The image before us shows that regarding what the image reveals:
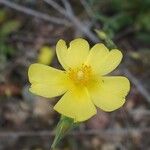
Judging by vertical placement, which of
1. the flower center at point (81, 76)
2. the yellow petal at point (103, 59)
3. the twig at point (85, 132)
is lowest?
the twig at point (85, 132)

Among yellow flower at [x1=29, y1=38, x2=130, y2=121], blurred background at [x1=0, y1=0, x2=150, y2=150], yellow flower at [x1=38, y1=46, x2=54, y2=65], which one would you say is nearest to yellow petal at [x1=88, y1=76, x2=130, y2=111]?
→ yellow flower at [x1=29, y1=38, x2=130, y2=121]

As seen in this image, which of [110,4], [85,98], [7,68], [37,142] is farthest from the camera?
[110,4]

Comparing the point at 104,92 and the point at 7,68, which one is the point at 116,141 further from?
the point at 104,92

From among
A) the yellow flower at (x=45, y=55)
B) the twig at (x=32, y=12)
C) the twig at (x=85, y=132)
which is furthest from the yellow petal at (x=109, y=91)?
the yellow flower at (x=45, y=55)

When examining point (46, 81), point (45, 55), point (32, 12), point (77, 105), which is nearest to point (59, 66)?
point (45, 55)

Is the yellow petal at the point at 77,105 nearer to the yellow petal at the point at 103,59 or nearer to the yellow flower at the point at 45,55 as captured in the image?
the yellow petal at the point at 103,59

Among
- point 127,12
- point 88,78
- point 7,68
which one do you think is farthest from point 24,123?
point 88,78
